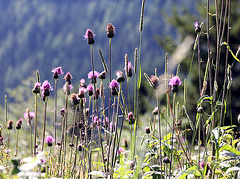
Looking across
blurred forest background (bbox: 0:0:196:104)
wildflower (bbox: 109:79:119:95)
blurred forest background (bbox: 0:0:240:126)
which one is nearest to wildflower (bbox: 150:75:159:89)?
wildflower (bbox: 109:79:119:95)

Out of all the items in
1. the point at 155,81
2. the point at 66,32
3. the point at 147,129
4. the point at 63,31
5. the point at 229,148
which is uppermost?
the point at 63,31

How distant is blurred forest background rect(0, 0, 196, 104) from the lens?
84375mm

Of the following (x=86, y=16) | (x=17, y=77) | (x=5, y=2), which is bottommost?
(x=17, y=77)

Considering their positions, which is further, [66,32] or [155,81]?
[66,32]

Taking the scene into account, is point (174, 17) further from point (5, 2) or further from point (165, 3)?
point (5, 2)

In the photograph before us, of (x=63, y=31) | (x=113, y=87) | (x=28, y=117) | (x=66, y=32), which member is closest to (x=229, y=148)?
(x=113, y=87)

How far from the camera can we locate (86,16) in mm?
99375

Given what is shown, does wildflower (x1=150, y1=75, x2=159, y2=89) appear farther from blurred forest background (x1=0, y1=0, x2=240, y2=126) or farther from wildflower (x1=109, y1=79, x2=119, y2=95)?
blurred forest background (x1=0, y1=0, x2=240, y2=126)

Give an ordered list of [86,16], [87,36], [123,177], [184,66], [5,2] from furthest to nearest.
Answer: [5,2]
[86,16]
[184,66]
[87,36]
[123,177]

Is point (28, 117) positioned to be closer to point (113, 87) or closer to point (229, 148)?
point (113, 87)

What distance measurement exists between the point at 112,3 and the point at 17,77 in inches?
1499

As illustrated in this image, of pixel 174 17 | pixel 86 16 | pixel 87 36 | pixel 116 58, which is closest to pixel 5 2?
pixel 86 16

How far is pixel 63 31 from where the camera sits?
9612cm

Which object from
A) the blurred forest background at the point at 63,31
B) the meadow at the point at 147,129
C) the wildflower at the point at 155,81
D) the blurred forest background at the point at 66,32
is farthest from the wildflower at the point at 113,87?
the blurred forest background at the point at 63,31
